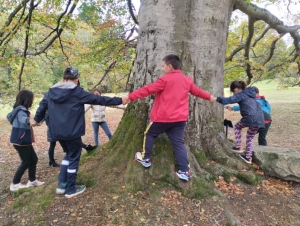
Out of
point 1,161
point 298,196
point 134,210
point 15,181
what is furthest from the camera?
point 1,161

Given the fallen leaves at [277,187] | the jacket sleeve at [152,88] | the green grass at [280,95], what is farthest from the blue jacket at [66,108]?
the green grass at [280,95]

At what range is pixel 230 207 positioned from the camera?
9.45 feet

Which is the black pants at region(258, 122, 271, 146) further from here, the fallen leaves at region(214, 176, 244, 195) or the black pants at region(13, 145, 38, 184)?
the black pants at region(13, 145, 38, 184)

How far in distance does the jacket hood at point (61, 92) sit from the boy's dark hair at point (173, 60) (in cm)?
115

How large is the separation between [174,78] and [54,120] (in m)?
1.51

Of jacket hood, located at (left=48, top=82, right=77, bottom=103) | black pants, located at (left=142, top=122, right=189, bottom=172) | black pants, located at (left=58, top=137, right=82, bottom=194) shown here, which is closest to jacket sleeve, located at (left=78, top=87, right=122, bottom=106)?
jacket hood, located at (left=48, top=82, right=77, bottom=103)

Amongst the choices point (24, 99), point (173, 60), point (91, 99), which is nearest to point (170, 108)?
point (173, 60)

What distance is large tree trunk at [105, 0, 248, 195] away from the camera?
331 centimetres

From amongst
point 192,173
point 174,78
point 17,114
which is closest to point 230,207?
point 192,173

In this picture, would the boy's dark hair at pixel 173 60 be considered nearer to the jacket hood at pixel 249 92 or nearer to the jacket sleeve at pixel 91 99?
the jacket sleeve at pixel 91 99

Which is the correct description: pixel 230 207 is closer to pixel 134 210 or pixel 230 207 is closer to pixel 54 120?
pixel 134 210

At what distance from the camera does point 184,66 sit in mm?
3355

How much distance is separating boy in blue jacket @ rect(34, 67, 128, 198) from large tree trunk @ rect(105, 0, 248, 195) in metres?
0.60

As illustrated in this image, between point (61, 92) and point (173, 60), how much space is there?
1385mm
